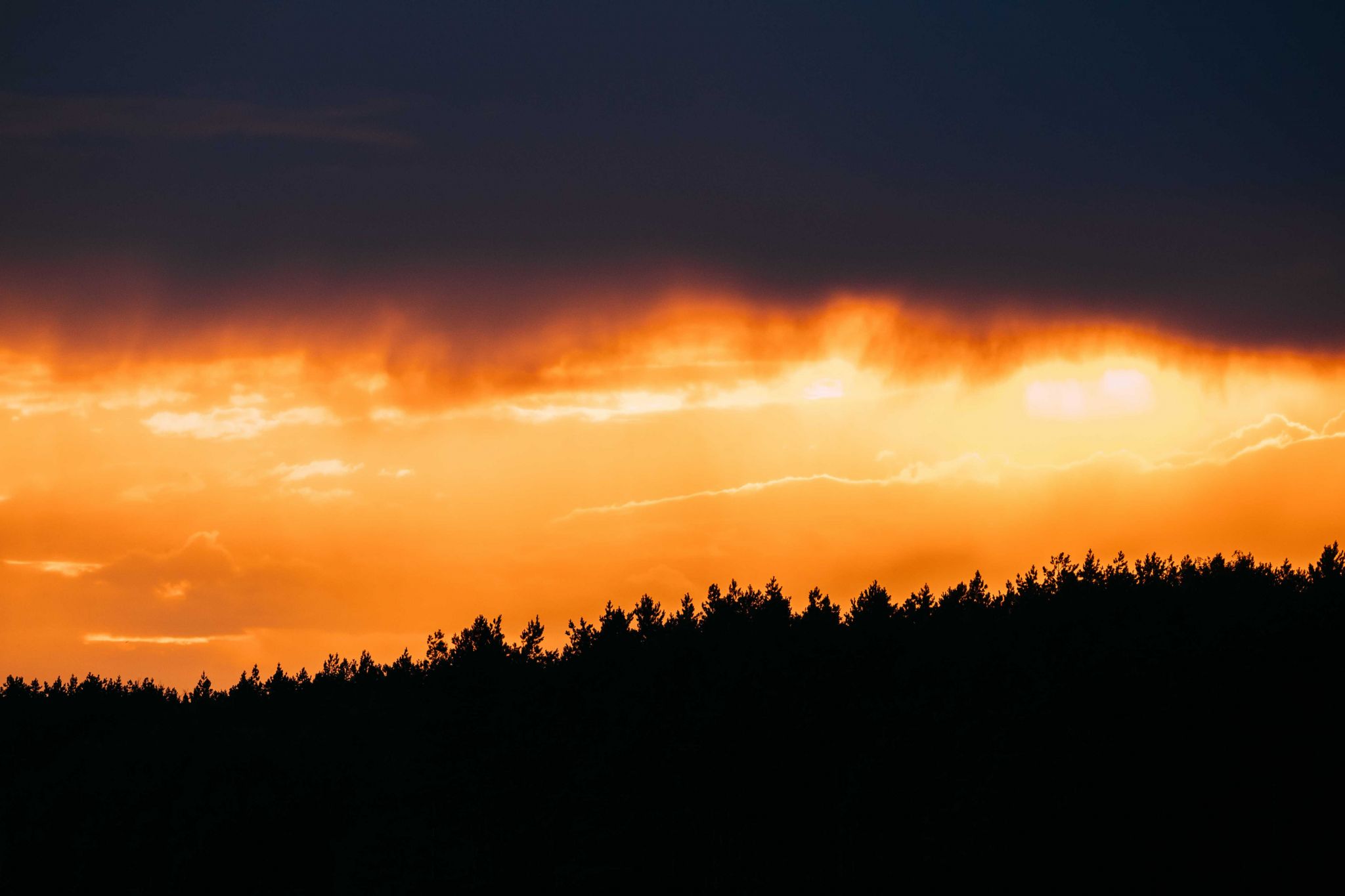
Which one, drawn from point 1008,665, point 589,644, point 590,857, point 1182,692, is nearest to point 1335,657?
point 1182,692

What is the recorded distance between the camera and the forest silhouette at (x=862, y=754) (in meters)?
69.1

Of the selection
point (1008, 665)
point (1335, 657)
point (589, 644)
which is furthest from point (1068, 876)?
point (589, 644)

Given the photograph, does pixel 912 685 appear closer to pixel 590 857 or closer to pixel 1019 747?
pixel 1019 747

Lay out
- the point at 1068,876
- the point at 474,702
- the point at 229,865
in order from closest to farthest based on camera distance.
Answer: the point at 1068,876, the point at 474,702, the point at 229,865

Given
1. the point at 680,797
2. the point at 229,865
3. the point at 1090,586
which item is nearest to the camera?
the point at 680,797

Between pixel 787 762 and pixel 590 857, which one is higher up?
pixel 787 762

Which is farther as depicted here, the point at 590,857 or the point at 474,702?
the point at 474,702

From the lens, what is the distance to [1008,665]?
77.4 metres

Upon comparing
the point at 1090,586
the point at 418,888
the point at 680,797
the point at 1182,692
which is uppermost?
the point at 1090,586

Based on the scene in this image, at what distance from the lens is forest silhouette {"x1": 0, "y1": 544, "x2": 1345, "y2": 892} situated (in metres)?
69.1

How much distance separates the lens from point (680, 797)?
76.6 metres

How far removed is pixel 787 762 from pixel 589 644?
25.5 metres

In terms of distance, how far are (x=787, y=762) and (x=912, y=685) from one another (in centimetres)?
832

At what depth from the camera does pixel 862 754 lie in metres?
74.7
